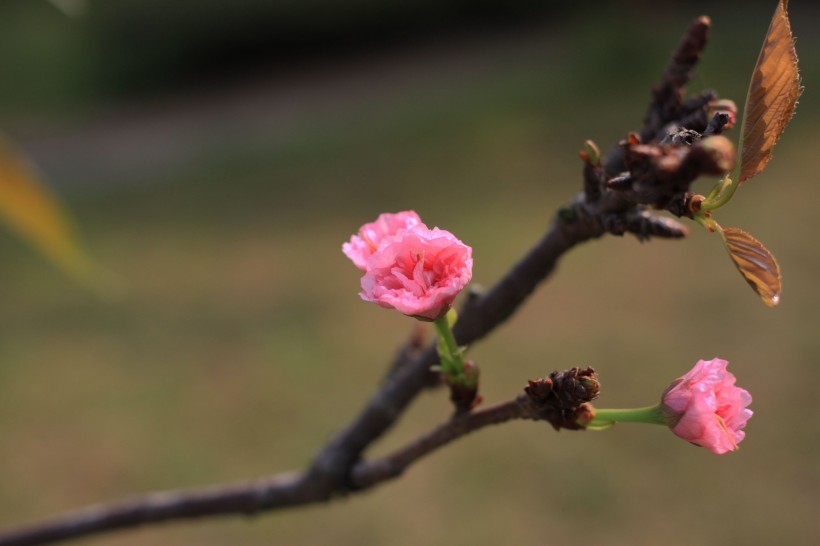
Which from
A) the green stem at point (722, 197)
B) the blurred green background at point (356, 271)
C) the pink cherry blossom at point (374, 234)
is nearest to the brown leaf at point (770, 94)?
the green stem at point (722, 197)

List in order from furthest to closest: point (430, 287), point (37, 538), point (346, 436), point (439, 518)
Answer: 1. point (439, 518)
2. point (37, 538)
3. point (346, 436)
4. point (430, 287)

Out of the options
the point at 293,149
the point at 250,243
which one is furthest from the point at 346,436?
the point at 293,149

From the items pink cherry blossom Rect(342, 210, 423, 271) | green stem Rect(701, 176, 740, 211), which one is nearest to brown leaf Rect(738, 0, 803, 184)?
green stem Rect(701, 176, 740, 211)

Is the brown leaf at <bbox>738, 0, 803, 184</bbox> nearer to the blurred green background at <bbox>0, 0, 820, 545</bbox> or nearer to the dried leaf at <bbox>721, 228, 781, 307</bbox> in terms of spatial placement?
the dried leaf at <bbox>721, 228, 781, 307</bbox>

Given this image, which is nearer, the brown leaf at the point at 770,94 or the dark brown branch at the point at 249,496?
the brown leaf at the point at 770,94

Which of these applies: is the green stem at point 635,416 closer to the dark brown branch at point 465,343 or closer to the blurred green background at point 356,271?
the dark brown branch at point 465,343

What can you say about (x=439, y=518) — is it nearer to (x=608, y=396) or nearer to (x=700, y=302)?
(x=608, y=396)

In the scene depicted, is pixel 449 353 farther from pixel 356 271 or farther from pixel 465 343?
pixel 356 271
